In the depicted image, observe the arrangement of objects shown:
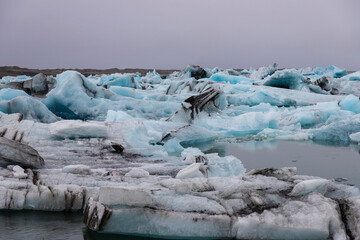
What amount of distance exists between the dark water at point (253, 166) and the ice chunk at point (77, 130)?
1973 mm

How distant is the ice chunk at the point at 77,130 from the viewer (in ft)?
20.0

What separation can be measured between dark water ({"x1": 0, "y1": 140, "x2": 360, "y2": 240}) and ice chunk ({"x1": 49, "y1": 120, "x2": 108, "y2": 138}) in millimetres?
1973

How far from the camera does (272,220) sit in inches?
112

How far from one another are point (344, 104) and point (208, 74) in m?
11.4

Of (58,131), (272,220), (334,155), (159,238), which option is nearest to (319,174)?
(334,155)

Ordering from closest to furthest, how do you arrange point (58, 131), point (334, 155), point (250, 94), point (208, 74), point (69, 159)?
point (69, 159) → point (58, 131) → point (334, 155) → point (250, 94) → point (208, 74)

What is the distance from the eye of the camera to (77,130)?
20.3 ft

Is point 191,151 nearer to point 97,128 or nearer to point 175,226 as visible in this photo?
point 97,128

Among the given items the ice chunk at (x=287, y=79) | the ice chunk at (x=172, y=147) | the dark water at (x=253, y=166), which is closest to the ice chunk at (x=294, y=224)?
the dark water at (x=253, y=166)

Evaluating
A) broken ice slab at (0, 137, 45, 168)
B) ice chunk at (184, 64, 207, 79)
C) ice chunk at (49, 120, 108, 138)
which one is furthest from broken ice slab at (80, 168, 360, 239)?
ice chunk at (184, 64, 207, 79)

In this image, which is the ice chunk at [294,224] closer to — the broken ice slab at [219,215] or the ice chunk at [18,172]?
the broken ice slab at [219,215]

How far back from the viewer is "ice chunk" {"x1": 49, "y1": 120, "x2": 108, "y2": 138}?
20.0 feet

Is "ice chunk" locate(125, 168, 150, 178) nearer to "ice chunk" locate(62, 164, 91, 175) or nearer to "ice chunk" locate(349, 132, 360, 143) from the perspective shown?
"ice chunk" locate(62, 164, 91, 175)

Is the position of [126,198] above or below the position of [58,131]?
above
